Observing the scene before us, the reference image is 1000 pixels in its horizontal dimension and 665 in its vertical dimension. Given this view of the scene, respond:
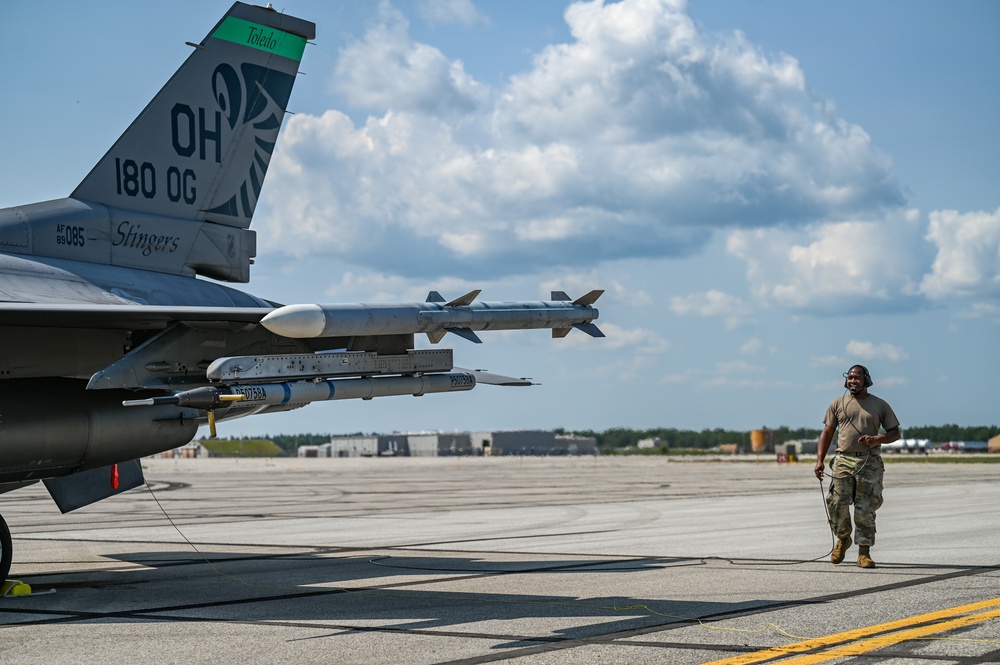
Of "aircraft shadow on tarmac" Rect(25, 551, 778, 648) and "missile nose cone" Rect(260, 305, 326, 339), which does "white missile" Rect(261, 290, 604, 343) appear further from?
"aircraft shadow on tarmac" Rect(25, 551, 778, 648)

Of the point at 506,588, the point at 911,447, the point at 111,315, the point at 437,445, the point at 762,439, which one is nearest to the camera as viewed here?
the point at 111,315

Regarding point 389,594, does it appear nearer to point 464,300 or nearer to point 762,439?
point 464,300

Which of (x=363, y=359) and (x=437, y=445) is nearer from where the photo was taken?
(x=363, y=359)

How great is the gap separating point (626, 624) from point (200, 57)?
9647mm

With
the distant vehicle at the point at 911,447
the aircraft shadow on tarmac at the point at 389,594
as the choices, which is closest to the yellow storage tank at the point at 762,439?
the distant vehicle at the point at 911,447

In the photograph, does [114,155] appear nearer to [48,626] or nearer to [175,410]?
[175,410]

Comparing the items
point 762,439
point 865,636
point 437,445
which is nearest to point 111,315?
point 865,636

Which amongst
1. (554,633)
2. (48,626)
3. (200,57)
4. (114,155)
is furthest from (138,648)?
(200,57)

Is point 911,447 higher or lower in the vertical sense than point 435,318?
lower

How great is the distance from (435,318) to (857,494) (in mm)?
5447

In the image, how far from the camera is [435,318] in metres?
10.8

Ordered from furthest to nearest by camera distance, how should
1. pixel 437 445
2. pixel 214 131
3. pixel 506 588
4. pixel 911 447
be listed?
pixel 911 447 → pixel 437 445 → pixel 214 131 → pixel 506 588

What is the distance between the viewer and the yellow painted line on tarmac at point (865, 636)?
706 centimetres

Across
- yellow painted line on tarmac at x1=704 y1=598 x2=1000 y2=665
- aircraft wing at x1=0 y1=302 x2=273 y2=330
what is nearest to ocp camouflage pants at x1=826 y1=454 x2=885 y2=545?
yellow painted line on tarmac at x1=704 y1=598 x2=1000 y2=665
